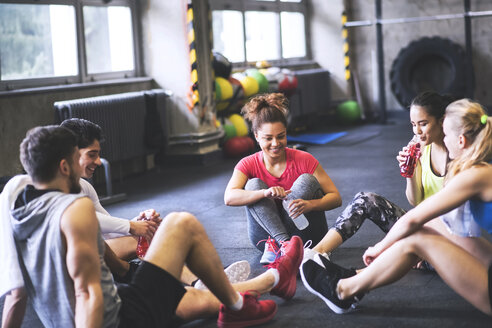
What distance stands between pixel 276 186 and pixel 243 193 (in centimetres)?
16

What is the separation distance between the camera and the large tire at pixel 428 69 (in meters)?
10.2

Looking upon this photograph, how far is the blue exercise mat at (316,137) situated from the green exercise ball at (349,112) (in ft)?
3.73

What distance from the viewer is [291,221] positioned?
3.37 m

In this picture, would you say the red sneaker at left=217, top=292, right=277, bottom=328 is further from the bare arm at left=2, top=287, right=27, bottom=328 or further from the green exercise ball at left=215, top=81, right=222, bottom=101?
the green exercise ball at left=215, top=81, right=222, bottom=101

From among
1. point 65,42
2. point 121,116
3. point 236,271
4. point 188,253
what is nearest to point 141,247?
point 236,271

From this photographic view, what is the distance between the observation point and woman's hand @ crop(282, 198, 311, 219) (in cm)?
322

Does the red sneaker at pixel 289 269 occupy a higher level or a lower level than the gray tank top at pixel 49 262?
lower

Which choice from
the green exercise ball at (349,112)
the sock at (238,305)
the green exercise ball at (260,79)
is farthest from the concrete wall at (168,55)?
the sock at (238,305)

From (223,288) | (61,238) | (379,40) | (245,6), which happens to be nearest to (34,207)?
(61,238)

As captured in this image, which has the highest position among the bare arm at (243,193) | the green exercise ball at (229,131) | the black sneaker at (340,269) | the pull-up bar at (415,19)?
the pull-up bar at (415,19)

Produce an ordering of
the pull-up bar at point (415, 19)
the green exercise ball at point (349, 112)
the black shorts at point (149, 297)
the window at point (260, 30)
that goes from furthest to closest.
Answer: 1. the green exercise ball at point (349, 112)
2. the pull-up bar at point (415, 19)
3. the window at point (260, 30)
4. the black shorts at point (149, 297)

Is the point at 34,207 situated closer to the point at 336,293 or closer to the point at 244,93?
the point at 336,293

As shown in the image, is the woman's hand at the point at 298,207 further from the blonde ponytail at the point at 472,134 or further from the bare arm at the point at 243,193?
the blonde ponytail at the point at 472,134

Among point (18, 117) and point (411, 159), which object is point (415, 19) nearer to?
point (18, 117)
